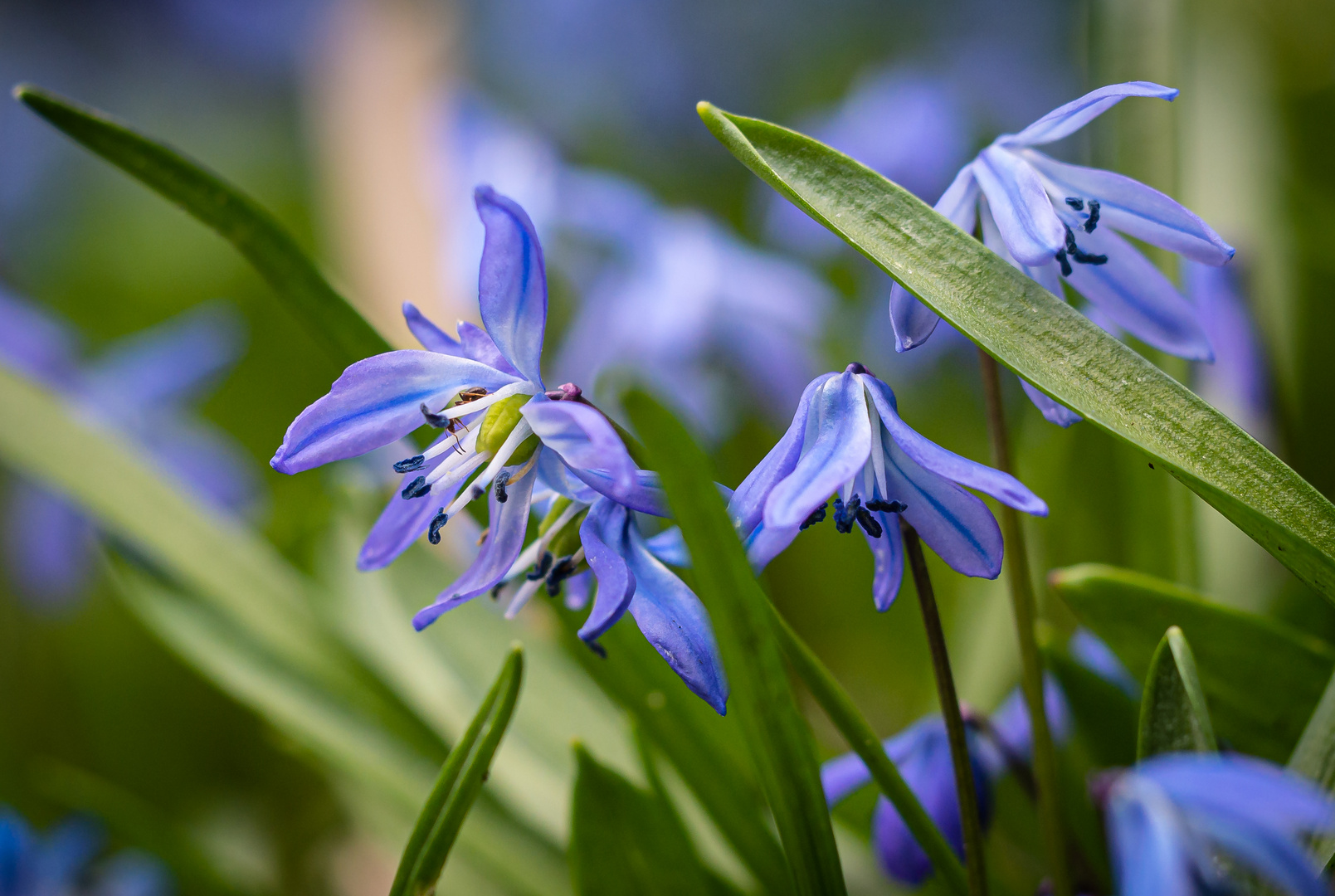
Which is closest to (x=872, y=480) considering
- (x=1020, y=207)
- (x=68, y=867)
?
(x=1020, y=207)

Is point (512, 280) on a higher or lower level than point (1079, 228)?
higher

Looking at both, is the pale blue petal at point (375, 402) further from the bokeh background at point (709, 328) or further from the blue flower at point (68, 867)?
the blue flower at point (68, 867)

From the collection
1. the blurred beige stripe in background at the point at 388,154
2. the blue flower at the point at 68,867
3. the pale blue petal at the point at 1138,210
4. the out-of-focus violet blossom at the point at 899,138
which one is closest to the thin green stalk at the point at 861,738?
the pale blue petal at the point at 1138,210

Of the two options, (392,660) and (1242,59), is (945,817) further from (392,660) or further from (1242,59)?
(1242,59)

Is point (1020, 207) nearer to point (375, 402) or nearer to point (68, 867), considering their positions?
point (375, 402)

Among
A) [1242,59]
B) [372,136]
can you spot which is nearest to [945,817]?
[1242,59]

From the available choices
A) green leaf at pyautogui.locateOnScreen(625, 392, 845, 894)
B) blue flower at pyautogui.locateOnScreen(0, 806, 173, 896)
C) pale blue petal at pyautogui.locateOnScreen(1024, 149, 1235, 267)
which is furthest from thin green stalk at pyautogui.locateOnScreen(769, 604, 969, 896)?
blue flower at pyautogui.locateOnScreen(0, 806, 173, 896)
